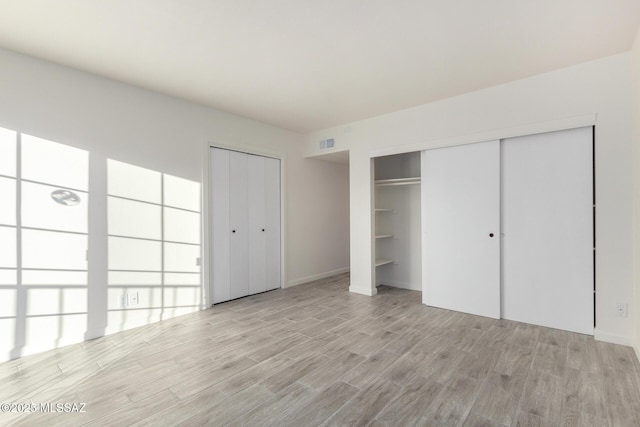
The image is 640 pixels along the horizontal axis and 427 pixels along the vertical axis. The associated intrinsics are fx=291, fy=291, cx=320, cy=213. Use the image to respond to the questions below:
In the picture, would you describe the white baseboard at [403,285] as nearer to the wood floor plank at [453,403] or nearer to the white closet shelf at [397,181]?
the white closet shelf at [397,181]

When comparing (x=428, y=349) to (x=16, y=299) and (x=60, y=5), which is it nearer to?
Result: (x=16, y=299)

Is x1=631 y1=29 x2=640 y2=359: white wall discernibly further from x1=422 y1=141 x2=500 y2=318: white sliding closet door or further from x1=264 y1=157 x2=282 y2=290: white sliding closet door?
x1=264 y1=157 x2=282 y2=290: white sliding closet door

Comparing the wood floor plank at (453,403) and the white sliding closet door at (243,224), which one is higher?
the white sliding closet door at (243,224)

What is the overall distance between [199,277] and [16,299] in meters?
1.67

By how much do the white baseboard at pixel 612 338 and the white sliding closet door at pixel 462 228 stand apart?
84cm

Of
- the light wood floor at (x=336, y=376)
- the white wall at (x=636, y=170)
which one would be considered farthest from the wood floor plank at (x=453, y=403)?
the white wall at (x=636, y=170)

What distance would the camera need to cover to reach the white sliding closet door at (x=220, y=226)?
403cm

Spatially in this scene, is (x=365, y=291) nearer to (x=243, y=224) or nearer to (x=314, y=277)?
(x=314, y=277)

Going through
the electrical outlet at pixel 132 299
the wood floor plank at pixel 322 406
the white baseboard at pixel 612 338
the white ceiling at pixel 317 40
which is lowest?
the wood floor plank at pixel 322 406

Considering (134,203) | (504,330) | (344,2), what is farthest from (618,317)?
(134,203)

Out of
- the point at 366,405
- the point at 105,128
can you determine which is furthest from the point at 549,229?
the point at 105,128

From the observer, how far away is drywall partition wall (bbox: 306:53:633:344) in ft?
8.73

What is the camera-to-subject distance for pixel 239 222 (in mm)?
4352

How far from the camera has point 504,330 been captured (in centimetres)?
306
